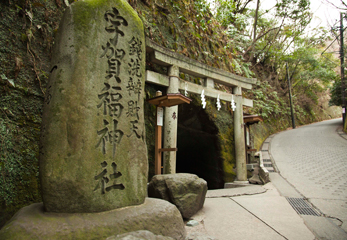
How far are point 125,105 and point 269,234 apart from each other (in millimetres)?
2750

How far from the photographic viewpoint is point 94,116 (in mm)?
2350

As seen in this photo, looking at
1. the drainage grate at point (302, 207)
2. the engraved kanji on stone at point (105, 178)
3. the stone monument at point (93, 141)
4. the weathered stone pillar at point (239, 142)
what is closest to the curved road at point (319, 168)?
the drainage grate at point (302, 207)

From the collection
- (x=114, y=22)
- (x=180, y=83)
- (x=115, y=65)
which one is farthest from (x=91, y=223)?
(x=180, y=83)

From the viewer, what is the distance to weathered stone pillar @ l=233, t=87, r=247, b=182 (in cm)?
763

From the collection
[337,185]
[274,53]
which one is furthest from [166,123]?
[274,53]

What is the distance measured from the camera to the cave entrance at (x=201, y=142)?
8367mm

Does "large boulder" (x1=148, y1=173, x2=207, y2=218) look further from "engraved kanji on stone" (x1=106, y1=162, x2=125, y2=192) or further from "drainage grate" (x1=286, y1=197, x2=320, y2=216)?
"drainage grate" (x1=286, y1=197, x2=320, y2=216)

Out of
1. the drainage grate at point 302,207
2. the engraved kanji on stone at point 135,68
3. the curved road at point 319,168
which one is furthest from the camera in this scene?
the curved road at point 319,168

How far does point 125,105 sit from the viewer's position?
263cm

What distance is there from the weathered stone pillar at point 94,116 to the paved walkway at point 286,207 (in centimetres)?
120

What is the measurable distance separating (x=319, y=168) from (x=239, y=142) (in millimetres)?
3622

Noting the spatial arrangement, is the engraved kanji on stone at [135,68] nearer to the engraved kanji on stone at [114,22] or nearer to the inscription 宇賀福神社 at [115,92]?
the inscription 宇賀福神社 at [115,92]

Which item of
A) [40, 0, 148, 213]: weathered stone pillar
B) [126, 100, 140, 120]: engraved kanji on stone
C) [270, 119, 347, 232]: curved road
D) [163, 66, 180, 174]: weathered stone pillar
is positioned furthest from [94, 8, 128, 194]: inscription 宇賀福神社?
[270, 119, 347, 232]: curved road

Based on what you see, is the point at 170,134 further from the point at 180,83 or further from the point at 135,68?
the point at 135,68
